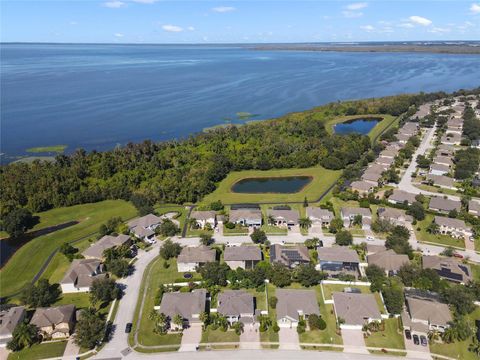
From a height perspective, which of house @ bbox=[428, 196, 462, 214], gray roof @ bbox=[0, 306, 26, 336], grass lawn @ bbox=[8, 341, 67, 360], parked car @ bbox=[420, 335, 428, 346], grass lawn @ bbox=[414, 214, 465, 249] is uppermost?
house @ bbox=[428, 196, 462, 214]

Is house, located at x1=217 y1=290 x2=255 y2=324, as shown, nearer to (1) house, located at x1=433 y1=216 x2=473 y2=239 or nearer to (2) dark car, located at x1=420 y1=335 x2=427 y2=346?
(2) dark car, located at x1=420 y1=335 x2=427 y2=346

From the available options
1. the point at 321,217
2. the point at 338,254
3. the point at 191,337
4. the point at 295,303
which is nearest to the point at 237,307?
the point at 191,337

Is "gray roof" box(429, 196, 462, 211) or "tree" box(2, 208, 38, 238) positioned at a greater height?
"gray roof" box(429, 196, 462, 211)

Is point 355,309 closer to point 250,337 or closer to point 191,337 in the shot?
point 250,337

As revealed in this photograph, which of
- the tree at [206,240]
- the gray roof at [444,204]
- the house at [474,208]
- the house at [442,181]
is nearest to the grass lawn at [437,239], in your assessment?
the gray roof at [444,204]

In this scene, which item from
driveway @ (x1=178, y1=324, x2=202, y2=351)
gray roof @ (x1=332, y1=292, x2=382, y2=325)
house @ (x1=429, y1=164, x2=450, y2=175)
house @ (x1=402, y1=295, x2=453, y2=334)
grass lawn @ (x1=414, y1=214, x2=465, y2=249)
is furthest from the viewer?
house @ (x1=429, y1=164, x2=450, y2=175)

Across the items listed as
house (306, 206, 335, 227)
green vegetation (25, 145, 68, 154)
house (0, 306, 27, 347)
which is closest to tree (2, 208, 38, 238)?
house (0, 306, 27, 347)

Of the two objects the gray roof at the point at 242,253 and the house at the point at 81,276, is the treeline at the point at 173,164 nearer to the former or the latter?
the gray roof at the point at 242,253
